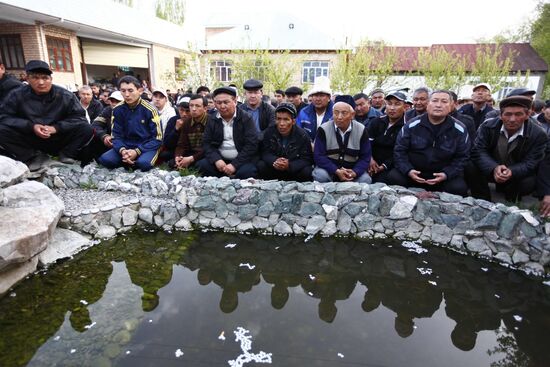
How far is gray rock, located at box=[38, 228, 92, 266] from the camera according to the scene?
11.8 ft

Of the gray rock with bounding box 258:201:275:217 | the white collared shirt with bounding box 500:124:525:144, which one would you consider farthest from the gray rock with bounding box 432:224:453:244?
the gray rock with bounding box 258:201:275:217

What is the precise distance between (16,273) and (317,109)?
449 cm

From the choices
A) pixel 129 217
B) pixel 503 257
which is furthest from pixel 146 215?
pixel 503 257

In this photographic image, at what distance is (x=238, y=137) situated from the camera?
5.21m

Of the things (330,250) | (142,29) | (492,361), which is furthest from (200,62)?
(492,361)

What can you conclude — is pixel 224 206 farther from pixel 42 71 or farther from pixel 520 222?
pixel 520 222

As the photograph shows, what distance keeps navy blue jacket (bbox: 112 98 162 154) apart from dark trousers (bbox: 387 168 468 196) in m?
3.52

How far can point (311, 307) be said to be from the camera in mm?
3072

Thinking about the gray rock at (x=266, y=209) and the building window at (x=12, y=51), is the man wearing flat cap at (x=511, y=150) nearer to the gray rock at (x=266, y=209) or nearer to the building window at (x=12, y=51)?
the gray rock at (x=266, y=209)

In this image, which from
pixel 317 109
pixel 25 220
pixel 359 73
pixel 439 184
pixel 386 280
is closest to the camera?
pixel 25 220

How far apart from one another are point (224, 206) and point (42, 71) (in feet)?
10.1

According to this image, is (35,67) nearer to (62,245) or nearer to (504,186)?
(62,245)

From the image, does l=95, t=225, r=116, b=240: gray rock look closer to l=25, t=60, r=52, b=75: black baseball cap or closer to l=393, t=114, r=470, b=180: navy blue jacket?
l=25, t=60, r=52, b=75: black baseball cap

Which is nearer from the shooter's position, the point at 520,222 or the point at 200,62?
the point at 520,222
